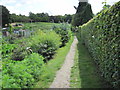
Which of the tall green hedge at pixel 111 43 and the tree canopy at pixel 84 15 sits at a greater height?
the tree canopy at pixel 84 15

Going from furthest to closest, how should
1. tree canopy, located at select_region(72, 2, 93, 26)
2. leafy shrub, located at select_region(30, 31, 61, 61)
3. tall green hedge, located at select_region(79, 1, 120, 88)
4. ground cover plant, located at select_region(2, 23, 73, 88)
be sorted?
1. tree canopy, located at select_region(72, 2, 93, 26)
2. leafy shrub, located at select_region(30, 31, 61, 61)
3. ground cover plant, located at select_region(2, 23, 73, 88)
4. tall green hedge, located at select_region(79, 1, 120, 88)

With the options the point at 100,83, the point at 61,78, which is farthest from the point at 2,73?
the point at 100,83

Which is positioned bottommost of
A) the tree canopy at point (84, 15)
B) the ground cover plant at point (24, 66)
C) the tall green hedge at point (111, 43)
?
the ground cover plant at point (24, 66)

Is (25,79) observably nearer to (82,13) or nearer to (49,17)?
(82,13)

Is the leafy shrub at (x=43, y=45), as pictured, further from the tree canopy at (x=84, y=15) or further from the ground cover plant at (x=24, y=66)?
the tree canopy at (x=84, y=15)

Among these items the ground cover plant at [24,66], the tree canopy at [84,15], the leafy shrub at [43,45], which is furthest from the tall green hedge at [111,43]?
the tree canopy at [84,15]

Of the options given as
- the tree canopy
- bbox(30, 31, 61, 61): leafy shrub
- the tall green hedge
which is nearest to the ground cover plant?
bbox(30, 31, 61, 61): leafy shrub

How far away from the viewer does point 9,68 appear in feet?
10.8

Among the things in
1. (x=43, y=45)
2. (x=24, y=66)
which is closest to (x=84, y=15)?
(x=43, y=45)

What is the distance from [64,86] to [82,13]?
87.9 ft

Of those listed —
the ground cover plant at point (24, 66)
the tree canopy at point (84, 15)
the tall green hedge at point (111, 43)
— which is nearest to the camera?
the tall green hedge at point (111, 43)

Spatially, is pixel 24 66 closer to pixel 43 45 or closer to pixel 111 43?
pixel 111 43

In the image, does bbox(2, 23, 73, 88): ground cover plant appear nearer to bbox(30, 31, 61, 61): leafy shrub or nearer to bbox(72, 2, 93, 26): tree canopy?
bbox(30, 31, 61, 61): leafy shrub

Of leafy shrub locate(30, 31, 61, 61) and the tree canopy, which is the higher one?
the tree canopy
